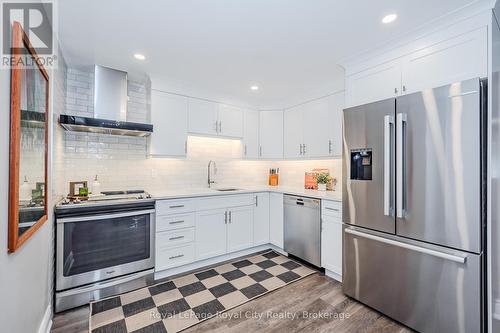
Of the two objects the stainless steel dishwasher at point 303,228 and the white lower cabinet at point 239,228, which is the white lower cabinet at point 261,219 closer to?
the white lower cabinet at point 239,228

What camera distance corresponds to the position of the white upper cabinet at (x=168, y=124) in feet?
9.70

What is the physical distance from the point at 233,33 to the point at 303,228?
240 cm

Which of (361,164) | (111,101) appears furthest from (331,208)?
(111,101)

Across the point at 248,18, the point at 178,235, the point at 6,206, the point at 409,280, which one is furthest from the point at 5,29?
the point at 409,280

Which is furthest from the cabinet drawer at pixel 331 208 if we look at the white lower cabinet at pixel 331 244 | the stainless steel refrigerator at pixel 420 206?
the stainless steel refrigerator at pixel 420 206

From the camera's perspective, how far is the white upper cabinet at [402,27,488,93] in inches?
63.0

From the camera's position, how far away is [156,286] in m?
2.50

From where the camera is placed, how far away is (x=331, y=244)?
2654mm

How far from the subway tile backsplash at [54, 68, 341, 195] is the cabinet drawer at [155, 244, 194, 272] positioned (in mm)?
965

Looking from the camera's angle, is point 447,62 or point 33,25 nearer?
point 33,25

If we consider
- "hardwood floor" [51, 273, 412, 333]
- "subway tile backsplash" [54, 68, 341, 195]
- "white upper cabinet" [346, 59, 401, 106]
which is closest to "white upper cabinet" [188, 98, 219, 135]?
"subway tile backsplash" [54, 68, 341, 195]

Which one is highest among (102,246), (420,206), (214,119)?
(214,119)

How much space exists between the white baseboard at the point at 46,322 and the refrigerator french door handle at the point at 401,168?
2876mm

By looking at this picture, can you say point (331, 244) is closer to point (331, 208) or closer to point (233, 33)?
point (331, 208)
